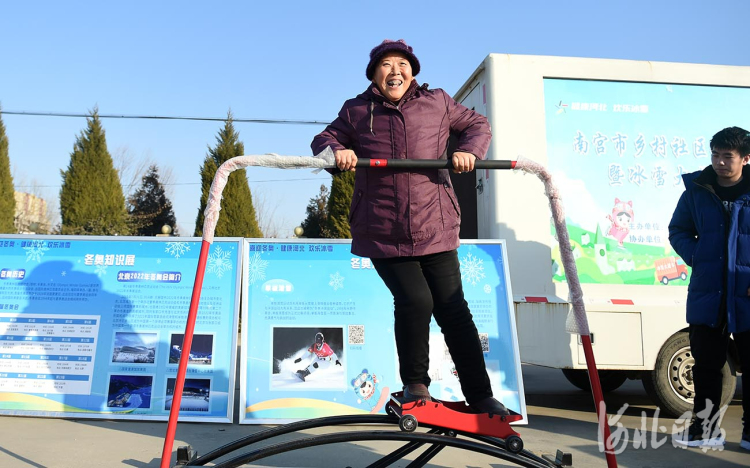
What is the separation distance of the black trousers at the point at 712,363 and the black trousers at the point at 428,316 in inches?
75.5

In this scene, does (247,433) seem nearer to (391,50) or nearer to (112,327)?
(112,327)

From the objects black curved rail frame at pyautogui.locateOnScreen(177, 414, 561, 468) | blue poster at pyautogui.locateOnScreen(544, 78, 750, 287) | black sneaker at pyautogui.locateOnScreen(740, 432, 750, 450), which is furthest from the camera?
blue poster at pyautogui.locateOnScreen(544, 78, 750, 287)

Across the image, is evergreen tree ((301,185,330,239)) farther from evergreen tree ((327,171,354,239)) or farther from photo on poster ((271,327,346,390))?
photo on poster ((271,327,346,390))

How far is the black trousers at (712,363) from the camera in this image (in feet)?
12.2

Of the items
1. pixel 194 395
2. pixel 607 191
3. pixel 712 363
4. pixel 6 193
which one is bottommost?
pixel 194 395

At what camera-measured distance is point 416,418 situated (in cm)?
251

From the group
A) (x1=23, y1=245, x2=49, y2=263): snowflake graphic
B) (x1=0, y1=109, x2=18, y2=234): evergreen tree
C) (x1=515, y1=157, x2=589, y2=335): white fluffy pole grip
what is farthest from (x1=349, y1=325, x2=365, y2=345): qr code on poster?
(x1=0, y1=109, x2=18, y2=234): evergreen tree

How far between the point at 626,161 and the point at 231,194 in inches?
635

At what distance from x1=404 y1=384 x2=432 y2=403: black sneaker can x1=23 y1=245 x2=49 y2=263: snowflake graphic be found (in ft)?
11.1

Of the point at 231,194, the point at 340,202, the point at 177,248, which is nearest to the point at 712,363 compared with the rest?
the point at 177,248

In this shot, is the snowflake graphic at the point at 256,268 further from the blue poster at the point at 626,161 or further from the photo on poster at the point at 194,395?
the blue poster at the point at 626,161

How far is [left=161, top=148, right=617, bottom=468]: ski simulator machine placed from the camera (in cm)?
236

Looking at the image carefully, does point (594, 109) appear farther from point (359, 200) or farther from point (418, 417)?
point (418, 417)

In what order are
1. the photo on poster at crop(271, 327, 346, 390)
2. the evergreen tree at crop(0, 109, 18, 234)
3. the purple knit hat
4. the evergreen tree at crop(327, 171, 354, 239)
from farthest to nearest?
the evergreen tree at crop(0, 109, 18, 234) < the evergreen tree at crop(327, 171, 354, 239) < the photo on poster at crop(271, 327, 346, 390) < the purple knit hat
